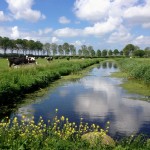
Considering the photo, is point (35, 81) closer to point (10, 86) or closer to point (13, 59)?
point (10, 86)

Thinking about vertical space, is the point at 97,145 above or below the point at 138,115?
above

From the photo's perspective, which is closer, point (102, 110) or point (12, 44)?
point (102, 110)

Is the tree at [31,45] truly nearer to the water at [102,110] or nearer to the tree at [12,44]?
the tree at [12,44]

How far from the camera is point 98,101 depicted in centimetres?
2186

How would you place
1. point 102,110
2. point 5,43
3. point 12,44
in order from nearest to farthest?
point 102,110 → point 5,43 → point 12,44

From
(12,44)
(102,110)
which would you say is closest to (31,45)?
(12,44)

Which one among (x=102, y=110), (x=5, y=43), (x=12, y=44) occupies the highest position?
(x=5, y=43)

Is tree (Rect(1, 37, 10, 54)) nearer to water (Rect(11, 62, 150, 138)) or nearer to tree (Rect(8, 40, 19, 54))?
tree (Rect(8, 40, 19, 54))

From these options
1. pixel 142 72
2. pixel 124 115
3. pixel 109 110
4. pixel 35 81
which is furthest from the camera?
pixel 142 72

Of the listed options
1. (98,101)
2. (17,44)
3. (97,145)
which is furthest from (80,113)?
(17,44)

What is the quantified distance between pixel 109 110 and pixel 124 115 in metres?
1.49

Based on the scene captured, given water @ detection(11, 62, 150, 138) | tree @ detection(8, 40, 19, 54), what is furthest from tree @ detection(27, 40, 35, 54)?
water @ detection(11, 62, 150, 138)

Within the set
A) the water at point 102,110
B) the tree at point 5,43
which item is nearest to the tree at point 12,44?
the tree at point 5,43

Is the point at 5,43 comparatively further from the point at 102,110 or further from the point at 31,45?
the point at 102,110
